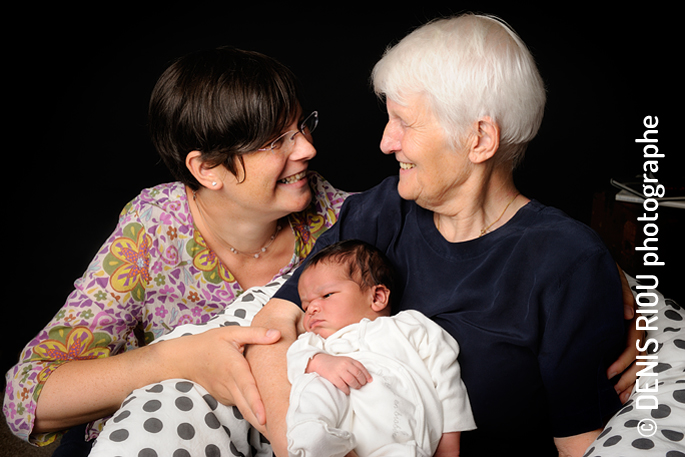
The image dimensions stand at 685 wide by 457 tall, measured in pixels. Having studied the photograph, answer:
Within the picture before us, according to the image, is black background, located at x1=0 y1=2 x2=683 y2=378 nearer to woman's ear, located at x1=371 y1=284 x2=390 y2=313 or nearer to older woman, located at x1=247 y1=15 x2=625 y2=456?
older woman, located at x1=247 y1=15 x2=625 y2=456

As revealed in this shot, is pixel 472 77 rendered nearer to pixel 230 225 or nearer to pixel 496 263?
pixel 496 263

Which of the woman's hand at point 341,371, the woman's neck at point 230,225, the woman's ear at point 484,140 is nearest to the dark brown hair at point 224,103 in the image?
the woman's neck at point 230,225

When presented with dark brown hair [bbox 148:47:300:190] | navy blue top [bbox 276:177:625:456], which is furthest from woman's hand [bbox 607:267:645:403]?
dark brown hair [bbox 148:47:300:190]

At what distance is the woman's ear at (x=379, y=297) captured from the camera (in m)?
1.83

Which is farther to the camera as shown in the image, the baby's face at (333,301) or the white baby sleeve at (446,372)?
the baby's face at (333,301)

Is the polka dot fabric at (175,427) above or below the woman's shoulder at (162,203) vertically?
below

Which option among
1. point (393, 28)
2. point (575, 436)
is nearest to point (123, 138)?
point (393, 28)

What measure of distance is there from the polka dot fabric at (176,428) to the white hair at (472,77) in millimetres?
1028

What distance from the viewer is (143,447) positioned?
150cm

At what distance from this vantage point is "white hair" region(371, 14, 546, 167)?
1.62 m

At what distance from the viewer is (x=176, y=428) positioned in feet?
5.18

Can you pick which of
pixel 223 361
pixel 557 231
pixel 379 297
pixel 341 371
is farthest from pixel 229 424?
pixel 557 231

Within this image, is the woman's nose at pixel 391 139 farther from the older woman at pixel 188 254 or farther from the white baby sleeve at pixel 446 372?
the white baby sleeve at pixel 446 372

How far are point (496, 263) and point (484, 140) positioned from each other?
0.36 m
